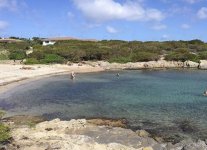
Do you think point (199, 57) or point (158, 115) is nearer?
point (158, 115)

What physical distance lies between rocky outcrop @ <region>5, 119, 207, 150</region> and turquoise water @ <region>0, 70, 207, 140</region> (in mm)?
2377

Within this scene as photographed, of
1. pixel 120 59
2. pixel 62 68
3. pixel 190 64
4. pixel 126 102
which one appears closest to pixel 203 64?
pixel 190 64

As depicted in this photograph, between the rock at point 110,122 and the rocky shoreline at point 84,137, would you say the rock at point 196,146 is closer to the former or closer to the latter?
the rocky shoreline at point 84,137

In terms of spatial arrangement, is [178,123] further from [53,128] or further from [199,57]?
[199,57]

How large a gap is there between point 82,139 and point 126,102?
15.5 meters

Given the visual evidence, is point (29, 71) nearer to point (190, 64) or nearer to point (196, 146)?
point (190, 64)

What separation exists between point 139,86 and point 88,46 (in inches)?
1822

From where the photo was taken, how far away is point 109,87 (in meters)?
49.2

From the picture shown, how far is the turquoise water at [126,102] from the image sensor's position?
27.2m

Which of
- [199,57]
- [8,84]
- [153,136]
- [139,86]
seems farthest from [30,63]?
[153,136]

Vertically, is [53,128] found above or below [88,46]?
below

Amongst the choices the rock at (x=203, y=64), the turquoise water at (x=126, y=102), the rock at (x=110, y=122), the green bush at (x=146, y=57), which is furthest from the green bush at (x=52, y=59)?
the rock at (x=110, y=122)

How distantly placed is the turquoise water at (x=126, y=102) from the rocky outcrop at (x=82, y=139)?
2.38 metres

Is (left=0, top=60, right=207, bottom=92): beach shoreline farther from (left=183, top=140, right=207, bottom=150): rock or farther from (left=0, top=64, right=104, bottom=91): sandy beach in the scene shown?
(left=183, top=140, right=207, bottom=150): rock
